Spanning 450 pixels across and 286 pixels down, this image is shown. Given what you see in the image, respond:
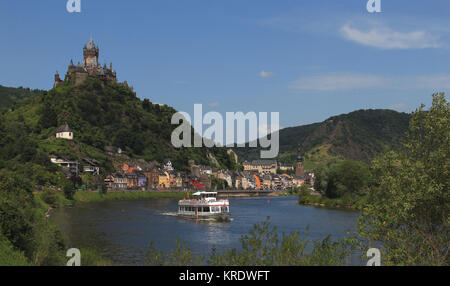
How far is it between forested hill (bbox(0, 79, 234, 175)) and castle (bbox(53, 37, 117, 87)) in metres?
3.94

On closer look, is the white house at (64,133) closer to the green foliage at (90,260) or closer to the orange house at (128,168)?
the orange house at (128,168)

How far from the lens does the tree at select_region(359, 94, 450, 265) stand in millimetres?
18656

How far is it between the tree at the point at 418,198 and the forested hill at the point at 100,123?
92692 mm

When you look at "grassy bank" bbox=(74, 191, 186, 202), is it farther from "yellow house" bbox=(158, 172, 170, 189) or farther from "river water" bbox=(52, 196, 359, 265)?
"river water" bbox=(52, 196, 359, 265)

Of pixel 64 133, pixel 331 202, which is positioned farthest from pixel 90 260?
pixel 64 133

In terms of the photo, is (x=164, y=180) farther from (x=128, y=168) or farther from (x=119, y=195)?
(x=119, y=195)

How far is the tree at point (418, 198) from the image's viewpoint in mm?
18656

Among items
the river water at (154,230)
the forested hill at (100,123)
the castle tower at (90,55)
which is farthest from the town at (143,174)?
the castle tower at (90,55)

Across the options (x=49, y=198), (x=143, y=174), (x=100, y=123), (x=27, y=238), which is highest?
(x=100, y=123)

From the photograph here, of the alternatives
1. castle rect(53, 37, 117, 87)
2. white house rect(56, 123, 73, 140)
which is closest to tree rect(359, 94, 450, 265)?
white house rect(56, 123, 73, 140)

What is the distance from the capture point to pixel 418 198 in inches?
734

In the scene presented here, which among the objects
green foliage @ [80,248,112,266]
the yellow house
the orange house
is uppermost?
the orange house

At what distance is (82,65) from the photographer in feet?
593

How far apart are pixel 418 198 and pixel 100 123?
488 ft
